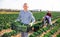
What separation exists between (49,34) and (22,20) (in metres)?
1.62

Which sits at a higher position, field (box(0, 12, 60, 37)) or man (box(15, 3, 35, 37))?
man (box(15, 3, 35, 37))

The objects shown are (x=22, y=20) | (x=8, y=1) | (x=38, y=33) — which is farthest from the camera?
(x=38, y=33)

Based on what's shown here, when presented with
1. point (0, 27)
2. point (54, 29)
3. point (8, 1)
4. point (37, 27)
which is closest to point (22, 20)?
point (8, 1)

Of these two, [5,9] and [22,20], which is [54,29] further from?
[22,20]

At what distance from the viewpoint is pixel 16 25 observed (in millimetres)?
3016

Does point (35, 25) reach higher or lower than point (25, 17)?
lower

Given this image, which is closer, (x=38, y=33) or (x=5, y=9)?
(x=5, y=9)

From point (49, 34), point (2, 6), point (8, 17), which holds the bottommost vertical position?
point (49, 34)

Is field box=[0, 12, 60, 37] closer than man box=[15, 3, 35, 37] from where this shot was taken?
No

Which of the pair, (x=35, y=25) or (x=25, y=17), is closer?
(x=25, y=17)

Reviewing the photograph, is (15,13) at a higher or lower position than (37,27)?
higher

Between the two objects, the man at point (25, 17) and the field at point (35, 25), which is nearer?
the man at point (25, 17)

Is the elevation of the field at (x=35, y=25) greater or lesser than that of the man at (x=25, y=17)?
lesser

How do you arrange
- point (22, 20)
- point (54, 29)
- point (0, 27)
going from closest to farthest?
point (22, 20) → point (0, 27) → point (54, 29)
